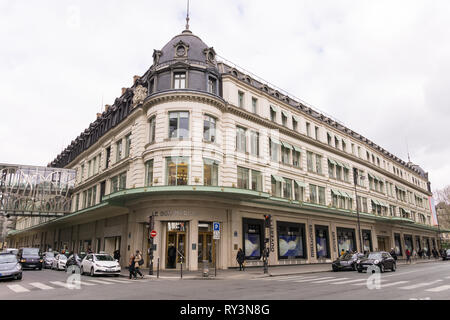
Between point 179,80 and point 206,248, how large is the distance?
1389 cm

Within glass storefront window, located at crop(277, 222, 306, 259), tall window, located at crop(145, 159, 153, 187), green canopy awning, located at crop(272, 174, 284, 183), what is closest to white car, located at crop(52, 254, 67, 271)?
tall window, located at crop(145, 159, 153, 187)

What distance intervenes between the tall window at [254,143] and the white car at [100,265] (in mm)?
15240

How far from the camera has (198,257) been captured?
1017 inches

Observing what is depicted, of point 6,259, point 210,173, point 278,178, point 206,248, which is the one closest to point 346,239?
point 278,178

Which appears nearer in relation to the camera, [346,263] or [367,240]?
[346,263]

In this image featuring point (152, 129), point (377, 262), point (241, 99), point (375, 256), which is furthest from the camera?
point (241, 99)

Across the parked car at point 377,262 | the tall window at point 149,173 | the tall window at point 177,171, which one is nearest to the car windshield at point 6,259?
the tall window at point 149,173

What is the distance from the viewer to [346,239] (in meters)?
41.8

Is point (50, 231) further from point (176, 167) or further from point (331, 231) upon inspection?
point (331, 231)

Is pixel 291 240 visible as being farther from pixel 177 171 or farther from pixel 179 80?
pixel 179 80

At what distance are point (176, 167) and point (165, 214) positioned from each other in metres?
3.70

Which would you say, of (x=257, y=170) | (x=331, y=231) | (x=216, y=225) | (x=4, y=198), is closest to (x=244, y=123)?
(x=257, y=170)

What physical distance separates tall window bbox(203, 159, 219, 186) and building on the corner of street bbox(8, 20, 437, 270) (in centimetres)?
10

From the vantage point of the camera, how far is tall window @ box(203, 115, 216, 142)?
89.2 feet
